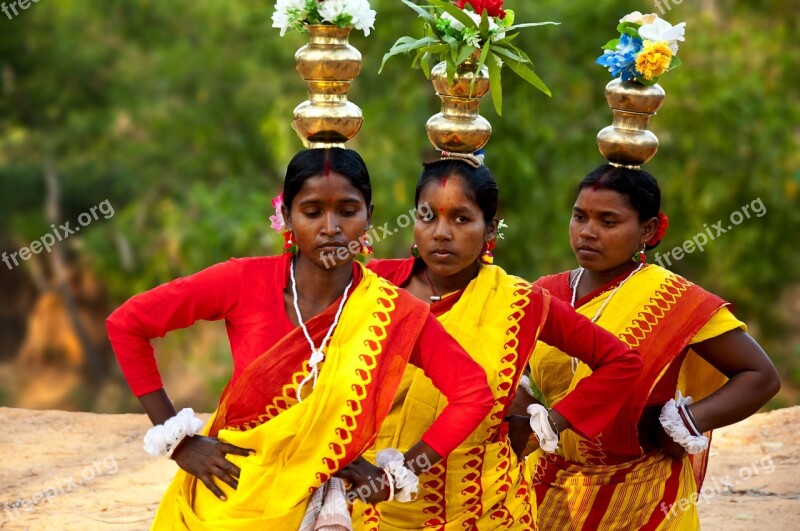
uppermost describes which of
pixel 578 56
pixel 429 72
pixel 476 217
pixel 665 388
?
pixel 578 56

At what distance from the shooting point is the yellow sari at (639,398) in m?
4.77

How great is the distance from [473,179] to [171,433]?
136cm

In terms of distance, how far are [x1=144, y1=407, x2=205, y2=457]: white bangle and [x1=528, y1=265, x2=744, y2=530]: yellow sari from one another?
1695 millimetres

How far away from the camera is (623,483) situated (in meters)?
4.89

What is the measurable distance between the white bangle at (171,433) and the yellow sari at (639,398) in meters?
1.70

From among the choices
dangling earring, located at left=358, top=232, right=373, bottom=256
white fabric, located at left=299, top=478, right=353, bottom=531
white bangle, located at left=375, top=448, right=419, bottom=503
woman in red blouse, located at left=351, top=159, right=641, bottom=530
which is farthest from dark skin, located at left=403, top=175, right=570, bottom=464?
white fabric, located at left=299, top=478, right=353, bottom=531

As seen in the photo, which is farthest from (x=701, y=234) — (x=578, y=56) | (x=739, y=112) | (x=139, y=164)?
(x=139, y=164)

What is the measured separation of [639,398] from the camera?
15.5ft

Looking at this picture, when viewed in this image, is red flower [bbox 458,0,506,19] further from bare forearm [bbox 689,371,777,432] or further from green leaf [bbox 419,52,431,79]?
bare forearm [bbox 689,371,777,432]

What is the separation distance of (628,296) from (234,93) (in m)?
12.2

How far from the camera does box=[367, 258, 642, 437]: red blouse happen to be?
4.22m

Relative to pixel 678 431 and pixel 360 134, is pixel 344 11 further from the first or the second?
pixel 360 134

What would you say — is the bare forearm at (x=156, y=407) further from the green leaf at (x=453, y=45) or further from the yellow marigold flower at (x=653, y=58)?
the yellow marigold flower at (x=653, y=58)

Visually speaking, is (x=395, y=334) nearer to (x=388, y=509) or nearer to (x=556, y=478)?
(x=388, y=509)
